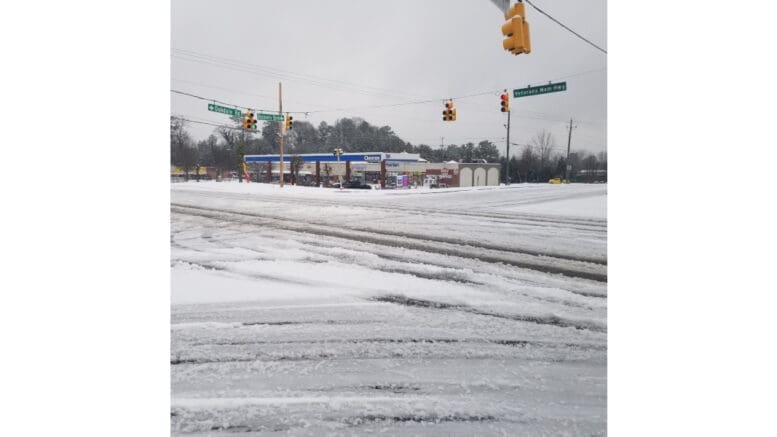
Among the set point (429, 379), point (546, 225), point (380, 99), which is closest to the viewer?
point (429, 379)

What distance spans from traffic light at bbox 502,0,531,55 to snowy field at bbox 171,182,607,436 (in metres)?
1.34

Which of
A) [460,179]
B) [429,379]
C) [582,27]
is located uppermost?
[582,27]

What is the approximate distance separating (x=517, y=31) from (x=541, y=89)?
2.26 ft

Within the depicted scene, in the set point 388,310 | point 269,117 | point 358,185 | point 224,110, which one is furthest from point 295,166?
point 388,310

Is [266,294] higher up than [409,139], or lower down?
lower down

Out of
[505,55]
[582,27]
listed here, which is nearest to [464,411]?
[505,55]

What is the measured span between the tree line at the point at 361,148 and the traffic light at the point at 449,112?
257 millimetres

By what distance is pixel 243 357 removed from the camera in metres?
2.94

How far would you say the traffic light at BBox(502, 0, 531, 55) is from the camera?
10.7 ft

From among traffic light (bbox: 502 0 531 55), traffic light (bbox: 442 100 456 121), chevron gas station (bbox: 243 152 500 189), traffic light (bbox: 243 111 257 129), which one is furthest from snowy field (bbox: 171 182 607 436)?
traffic light (bbox: 502 0 531 55)

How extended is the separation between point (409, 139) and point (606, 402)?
98.4 inches

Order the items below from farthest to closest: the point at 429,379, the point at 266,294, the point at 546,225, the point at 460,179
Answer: the point at 546,225 < the point at 460,179 < the point at 266,294 < the point at 429,379

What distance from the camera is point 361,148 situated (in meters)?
3.83

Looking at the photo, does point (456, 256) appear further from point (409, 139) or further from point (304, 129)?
point (304, 129)
